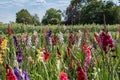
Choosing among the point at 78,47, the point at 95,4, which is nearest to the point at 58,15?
the point at 95,4

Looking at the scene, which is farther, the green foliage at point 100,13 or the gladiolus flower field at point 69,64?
the green foliage at point 100,13

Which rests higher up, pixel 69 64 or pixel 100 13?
pixel 69 64

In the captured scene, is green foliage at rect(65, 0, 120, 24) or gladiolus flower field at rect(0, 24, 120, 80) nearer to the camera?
gladiolus flower field at rect(0, 24, 120, 80)

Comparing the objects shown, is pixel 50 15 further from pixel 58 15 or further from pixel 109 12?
pixel 109 12

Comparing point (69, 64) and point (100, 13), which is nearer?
point (69, 64)

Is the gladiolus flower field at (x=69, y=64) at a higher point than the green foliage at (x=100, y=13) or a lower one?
higher

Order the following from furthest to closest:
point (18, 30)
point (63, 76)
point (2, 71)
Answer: point (18, 30), point (2, 71), point (63, 76)

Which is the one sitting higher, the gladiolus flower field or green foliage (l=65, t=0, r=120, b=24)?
the gladiolus flower field

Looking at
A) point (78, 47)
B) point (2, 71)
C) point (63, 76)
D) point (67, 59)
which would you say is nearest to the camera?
point (63, 76)

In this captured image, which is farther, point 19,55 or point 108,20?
point 108,20

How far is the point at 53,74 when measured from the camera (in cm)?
499

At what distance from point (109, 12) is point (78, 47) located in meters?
60.8

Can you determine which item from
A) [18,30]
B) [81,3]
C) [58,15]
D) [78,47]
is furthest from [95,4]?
[78,47]

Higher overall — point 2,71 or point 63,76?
point 63,76
